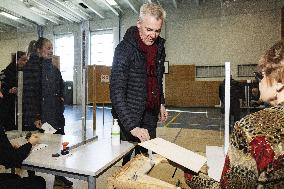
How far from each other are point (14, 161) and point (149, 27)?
1.22 meters

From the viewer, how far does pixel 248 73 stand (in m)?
12.7

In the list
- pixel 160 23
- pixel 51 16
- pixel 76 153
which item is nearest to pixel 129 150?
pixel 76 153

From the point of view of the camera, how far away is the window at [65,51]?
1584cm

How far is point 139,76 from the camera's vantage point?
205 cm

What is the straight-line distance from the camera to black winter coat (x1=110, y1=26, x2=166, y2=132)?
193cm

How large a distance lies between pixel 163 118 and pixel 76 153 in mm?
965

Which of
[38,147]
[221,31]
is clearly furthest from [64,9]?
[38,147]

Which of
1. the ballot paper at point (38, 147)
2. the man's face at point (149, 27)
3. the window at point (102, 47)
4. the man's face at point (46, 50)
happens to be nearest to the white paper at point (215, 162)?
the man's face at point (149, 27)

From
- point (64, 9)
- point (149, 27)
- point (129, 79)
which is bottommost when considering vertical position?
point (129, 79)

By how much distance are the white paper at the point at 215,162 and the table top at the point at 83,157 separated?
52 centimetres

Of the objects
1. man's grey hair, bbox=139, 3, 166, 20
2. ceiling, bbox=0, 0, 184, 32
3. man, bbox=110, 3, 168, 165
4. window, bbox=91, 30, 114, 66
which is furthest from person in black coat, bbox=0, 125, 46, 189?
window, bbox=91, 30, 114, 66

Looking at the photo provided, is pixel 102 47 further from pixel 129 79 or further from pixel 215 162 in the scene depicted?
pixel 215 162

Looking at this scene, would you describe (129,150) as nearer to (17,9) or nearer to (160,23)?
(160,23)

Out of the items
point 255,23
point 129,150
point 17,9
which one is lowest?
point 129,150
